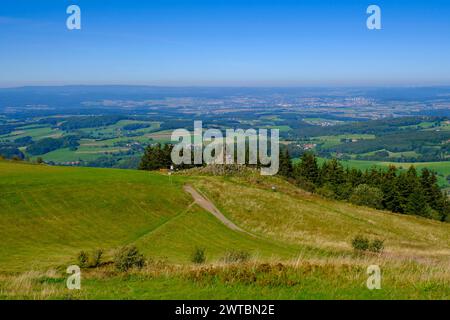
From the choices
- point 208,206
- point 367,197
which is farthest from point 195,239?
point 367,197

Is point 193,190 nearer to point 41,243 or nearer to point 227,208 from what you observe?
point 227,208

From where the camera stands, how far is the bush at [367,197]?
2899 inches

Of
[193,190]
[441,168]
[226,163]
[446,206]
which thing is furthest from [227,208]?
[441,168]

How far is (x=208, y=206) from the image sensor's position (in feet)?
154

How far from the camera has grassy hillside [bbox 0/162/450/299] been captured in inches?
442

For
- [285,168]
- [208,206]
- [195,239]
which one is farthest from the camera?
[285,168]

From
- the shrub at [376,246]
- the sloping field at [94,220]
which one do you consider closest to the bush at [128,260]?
the sloping field at [94,220]

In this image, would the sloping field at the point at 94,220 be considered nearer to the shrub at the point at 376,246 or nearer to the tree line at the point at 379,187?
the shrub at the point at 376,246

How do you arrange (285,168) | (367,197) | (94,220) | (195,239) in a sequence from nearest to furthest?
(195,239) < (94,220) < (367,197) < (285,168)

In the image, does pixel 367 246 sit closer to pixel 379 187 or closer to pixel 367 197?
pixel 367 197

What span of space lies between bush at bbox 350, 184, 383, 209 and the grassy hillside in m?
13.4

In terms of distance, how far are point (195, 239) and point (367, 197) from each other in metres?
48.7

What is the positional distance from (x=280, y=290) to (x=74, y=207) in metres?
31.1

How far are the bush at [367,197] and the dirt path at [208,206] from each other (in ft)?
113
